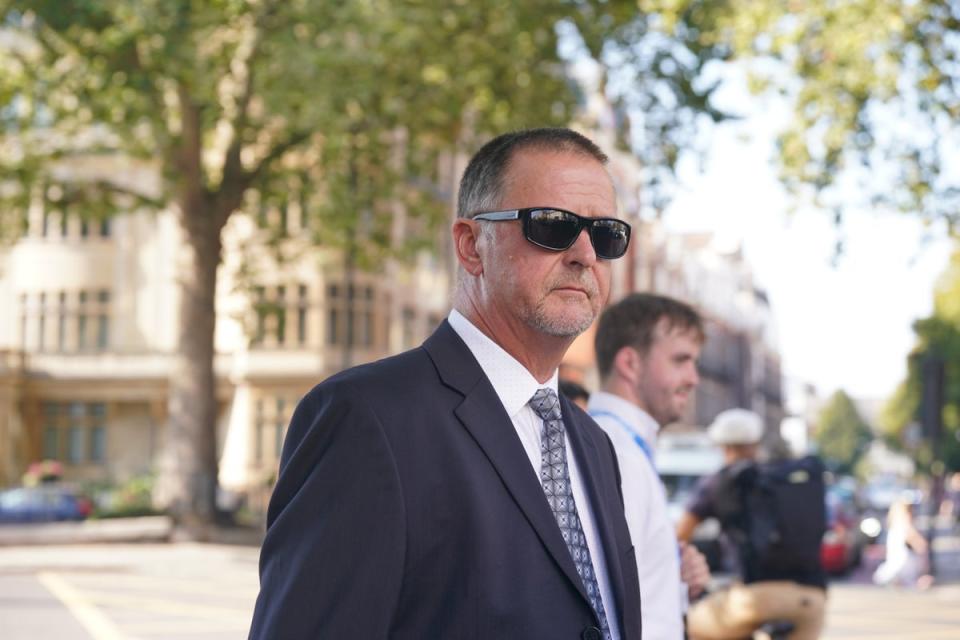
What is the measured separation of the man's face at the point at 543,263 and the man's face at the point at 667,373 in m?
2.04

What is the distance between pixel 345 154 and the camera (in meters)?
23.5

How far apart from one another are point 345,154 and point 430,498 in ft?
70.8

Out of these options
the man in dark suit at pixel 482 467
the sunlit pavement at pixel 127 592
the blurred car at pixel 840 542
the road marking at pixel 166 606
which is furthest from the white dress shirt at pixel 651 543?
the blurred car at pixel 840 542

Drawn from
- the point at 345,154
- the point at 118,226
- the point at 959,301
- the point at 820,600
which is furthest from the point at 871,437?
the point at 820,600

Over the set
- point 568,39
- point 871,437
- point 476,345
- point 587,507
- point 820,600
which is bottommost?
point 871,437

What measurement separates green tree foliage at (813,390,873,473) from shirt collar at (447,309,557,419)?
158 meters

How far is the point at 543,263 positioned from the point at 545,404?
26 centimetres

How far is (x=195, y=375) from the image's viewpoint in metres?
25.2

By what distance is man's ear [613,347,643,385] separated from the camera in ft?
15.3

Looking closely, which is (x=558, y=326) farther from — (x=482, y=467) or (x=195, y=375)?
(x=195, y=375)

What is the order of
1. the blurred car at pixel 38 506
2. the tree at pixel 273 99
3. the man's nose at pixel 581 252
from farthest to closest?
the blurred car at pixel 38 506, the tree at pixel 273 99, the man's nose at pixel 581 252

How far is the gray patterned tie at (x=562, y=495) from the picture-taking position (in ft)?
8.07

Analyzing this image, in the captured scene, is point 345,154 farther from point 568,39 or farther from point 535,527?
point 535,527

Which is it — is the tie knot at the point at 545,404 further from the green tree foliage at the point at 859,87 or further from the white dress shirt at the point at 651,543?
the green tree foliage at the point at 859,87
